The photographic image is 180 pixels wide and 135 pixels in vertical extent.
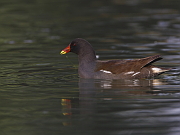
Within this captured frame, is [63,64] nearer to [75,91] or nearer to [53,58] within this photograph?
[53,58]

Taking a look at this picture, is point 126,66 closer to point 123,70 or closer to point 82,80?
point 123,70

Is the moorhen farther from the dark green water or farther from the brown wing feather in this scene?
the dark green water

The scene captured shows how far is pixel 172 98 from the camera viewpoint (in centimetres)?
813

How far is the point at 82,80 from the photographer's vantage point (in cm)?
1010

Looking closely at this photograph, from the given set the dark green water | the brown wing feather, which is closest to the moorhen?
the brown wing feather

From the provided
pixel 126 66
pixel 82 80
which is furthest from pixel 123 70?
pixel 82 80

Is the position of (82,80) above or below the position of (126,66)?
below

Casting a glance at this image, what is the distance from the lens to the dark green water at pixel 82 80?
6.80 meters

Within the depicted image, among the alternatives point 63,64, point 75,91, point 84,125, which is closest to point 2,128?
point 84,125

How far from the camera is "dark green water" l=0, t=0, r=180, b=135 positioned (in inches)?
268

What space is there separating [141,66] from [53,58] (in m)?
3.42

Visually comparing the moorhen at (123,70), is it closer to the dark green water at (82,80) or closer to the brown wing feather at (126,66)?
the brown wing feather at (126,66)

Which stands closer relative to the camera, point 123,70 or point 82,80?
point 123,70

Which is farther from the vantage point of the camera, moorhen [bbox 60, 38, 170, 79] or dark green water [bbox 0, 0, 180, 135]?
moorhen [bbox 60, 38, 170, 79]
